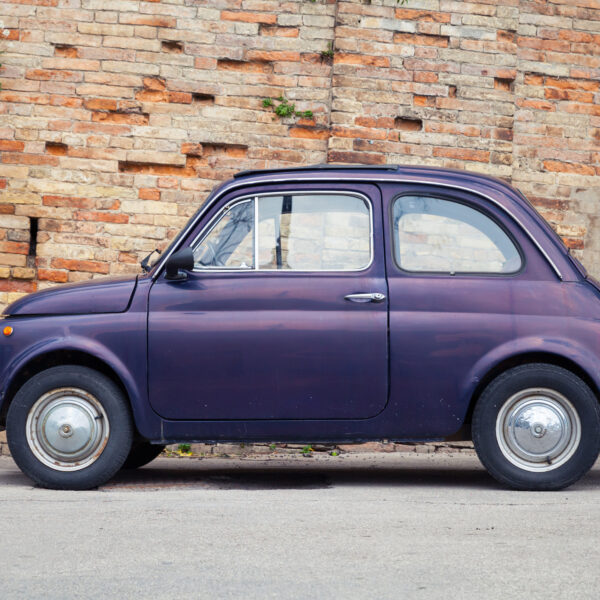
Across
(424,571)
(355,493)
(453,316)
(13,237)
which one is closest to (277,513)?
(355,493)

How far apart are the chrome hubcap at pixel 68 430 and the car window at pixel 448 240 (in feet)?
6.02

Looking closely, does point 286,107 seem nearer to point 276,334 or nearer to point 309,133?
point 309,133

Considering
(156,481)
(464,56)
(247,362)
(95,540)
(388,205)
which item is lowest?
(156,481)

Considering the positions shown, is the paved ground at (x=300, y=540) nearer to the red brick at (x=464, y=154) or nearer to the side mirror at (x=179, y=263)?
the side mirror at (x=179, y=263)

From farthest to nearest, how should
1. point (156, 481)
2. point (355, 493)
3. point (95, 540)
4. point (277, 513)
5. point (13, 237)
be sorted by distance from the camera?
point (13, 237) < point (156, 481) < point (355, 493) < point (277, 513) < point (95, 540)

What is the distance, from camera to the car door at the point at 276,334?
546cm

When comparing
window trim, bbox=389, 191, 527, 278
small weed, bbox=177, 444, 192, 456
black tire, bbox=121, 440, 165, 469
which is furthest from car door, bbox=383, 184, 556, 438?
small weed, bbox=177, 444, 192, 456

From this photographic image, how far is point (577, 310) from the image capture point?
547cm

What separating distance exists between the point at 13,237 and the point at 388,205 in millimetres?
3624

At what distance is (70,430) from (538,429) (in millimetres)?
2470

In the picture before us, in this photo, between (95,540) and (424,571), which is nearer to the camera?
(424,571)

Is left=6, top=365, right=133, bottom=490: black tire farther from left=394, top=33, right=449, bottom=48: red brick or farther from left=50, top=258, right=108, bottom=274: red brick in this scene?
left=394, top=33, right=449, bottom=48: red brick

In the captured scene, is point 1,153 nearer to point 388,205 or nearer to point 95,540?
point 388,205

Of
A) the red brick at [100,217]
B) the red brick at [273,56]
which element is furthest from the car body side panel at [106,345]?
the red brick at [273,56]
